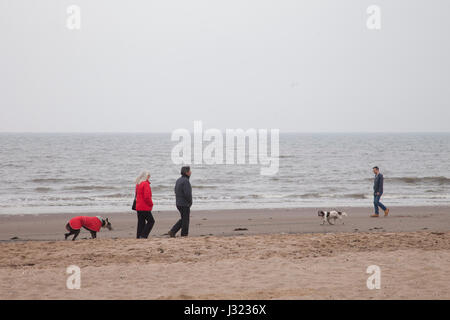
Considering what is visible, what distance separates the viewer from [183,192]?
988 cm

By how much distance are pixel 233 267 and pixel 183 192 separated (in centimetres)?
283

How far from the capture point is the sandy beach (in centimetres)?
606

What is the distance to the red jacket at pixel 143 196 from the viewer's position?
947cm

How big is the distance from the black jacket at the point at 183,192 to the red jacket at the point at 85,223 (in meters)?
1.88

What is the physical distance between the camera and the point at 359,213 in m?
16.5

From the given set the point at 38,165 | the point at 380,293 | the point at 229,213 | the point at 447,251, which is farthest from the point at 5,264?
the point at 38,165

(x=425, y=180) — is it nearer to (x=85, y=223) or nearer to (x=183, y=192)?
(x=183, y=192)

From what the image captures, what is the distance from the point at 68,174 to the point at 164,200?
55.0ft

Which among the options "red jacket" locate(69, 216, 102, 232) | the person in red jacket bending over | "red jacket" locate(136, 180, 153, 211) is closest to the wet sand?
"red jacket" locate(69, 216, 102, 232)

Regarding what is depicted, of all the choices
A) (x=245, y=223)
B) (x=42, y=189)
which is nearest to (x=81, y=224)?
(x=245, y=223)

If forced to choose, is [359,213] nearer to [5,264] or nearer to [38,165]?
[5,264]

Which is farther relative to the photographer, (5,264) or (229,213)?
(229,213)

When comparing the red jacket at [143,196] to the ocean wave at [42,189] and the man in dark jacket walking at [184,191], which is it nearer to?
the man in dark jacket walking at [184,191]
